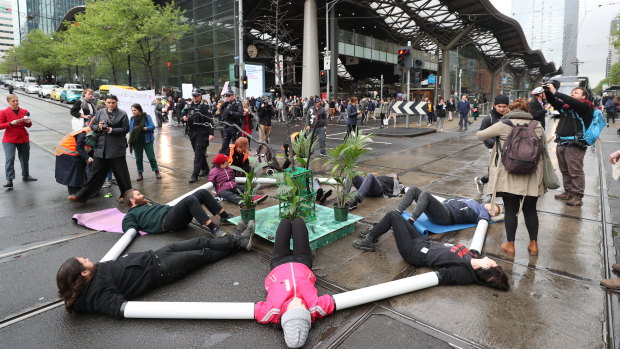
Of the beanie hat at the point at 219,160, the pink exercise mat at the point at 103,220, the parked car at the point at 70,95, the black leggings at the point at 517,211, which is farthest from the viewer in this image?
the parked car at the point at 70,95

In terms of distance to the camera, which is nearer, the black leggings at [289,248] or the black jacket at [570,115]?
Answer: the black leggings at [289,248]

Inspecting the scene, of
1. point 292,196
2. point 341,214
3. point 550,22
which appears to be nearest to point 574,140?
point 341,214

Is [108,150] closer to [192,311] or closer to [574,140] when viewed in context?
[192,311]

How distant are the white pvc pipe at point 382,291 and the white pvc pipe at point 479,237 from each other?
0.97m

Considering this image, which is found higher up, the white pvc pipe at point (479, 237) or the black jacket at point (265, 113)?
the black jacket at point (265, 113)

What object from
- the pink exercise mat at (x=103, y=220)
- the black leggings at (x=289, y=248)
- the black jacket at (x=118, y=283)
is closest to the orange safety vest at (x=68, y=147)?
the pink exercise mat at (x=103, y=220)

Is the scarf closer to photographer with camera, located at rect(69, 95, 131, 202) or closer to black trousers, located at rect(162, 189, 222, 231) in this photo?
photographer with camera, located at rect(69, 95, 131, 202)

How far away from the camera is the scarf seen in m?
8.54

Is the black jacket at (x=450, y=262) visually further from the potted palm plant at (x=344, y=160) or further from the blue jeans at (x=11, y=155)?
the blue jeans at (x=11, y=155)

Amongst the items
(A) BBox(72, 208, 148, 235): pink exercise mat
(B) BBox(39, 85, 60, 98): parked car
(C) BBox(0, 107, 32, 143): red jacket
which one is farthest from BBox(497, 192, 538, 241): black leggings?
(B) BBox(39, 85, 60, 98): parked car

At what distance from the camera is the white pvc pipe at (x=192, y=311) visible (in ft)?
10.6

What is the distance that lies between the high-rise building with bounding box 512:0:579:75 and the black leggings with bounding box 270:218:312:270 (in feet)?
175

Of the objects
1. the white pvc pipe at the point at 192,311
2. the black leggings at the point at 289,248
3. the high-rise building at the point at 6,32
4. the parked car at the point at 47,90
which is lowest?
the white pvc pipe at the point at 192,311

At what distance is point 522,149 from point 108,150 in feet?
21.5
